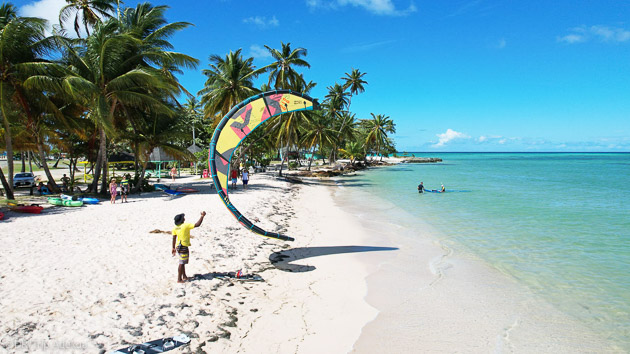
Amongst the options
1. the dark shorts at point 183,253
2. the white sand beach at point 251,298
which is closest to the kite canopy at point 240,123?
the dark shorts at point 183,253

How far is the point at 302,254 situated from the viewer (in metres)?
9.08

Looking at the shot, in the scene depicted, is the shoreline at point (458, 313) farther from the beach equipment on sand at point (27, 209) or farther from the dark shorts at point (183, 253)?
the beach equipment on sand at point (27, 209)

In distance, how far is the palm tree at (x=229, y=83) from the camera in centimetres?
2448

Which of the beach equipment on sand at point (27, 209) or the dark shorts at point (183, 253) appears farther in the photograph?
the beach equipment on sand at point (27, 209)

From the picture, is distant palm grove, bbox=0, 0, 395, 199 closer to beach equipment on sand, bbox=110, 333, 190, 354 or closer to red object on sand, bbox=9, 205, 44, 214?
red object on sand, bbox=9, 205, 44, 214

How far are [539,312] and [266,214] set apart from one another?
9817mm

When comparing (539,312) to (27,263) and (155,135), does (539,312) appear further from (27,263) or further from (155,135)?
(155,135)

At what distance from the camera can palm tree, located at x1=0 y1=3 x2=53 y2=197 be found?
43.2 feet

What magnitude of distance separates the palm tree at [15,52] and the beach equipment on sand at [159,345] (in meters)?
13.7

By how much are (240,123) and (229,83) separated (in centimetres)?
1828

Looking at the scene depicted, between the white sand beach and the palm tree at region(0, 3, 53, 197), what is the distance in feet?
19.6

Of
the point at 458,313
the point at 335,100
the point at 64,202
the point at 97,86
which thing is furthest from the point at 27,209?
the point at 335,100

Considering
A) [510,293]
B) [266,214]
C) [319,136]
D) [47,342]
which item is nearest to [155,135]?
[266,214]

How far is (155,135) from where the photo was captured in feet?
59.1
